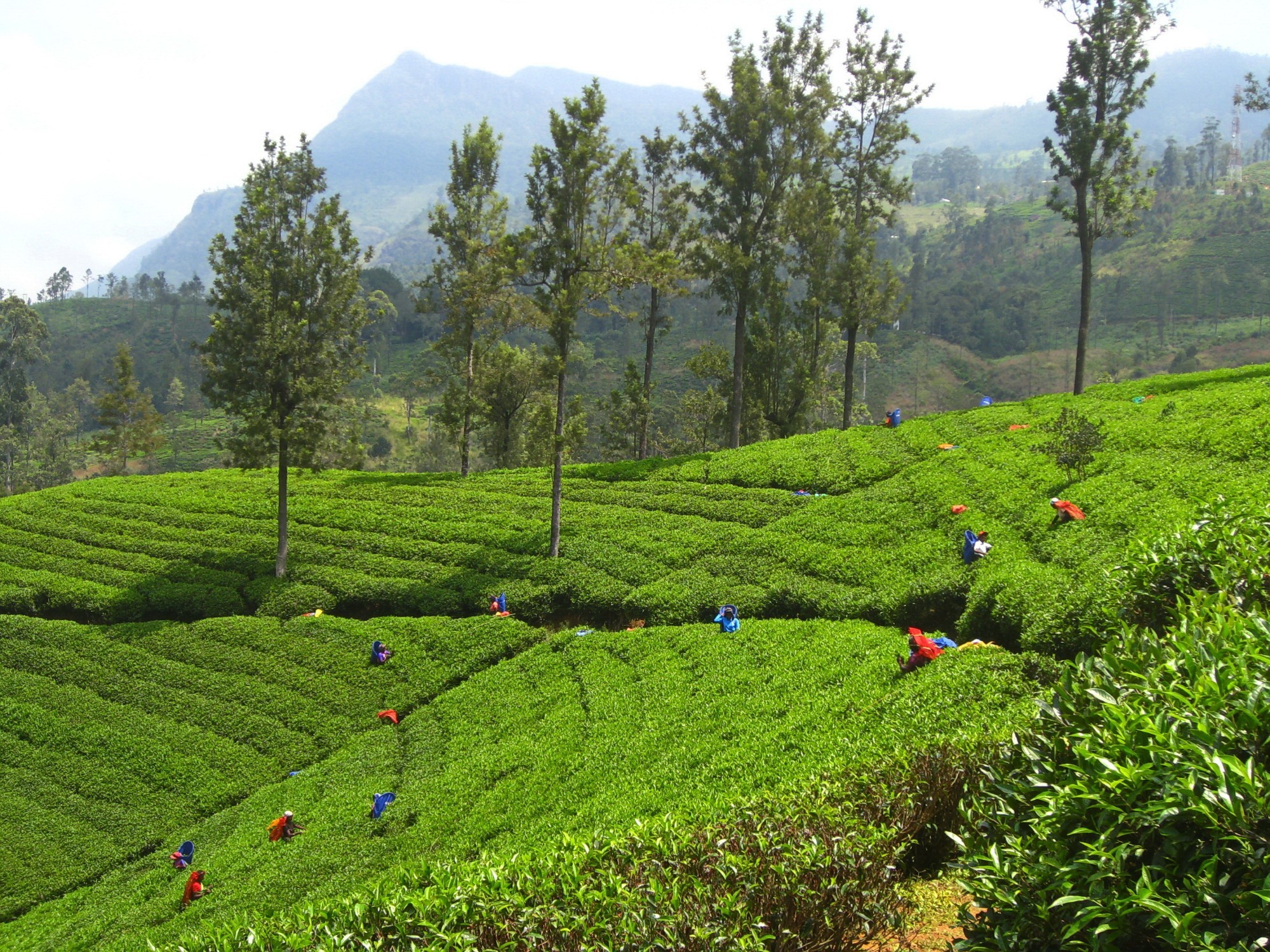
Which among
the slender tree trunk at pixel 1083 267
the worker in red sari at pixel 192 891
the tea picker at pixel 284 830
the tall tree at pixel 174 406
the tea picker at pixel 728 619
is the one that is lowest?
the tall tree at pixel 174 406

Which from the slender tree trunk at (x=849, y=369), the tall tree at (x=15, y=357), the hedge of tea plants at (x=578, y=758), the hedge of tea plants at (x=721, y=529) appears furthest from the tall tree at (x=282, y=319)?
the tall tree at (x=15, y=357)

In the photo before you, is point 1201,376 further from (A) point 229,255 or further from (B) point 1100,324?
(B) point 1100,324

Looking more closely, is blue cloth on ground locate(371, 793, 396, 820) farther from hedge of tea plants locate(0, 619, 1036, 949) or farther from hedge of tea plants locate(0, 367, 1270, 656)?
hedge of tea plants locate(0, 367, 1270, 656)

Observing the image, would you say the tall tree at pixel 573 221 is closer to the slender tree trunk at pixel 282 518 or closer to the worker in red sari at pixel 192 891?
the slender tree trunk at pixel 282 518

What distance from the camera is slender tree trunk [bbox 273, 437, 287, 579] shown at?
27.2 metres

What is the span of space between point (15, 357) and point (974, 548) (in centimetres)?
11884

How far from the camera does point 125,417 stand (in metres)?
62.7

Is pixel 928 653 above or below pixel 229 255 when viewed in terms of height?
below

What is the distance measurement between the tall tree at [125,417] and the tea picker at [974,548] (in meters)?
59.8

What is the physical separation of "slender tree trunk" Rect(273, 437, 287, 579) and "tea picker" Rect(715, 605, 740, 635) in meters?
15.6

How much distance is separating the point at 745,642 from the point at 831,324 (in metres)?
29.8

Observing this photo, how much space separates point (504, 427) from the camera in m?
46.5

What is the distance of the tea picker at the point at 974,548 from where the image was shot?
19.2 metres

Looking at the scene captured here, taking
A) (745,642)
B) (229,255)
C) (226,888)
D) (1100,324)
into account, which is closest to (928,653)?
(745,642)
